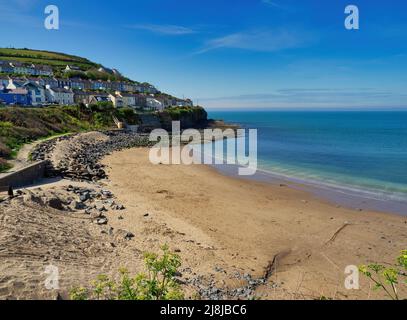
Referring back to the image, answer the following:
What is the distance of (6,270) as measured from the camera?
277 inches

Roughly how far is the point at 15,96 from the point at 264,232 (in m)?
56.0

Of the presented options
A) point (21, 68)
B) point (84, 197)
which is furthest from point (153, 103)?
point (84, 197)

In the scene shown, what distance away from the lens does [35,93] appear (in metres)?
60.7

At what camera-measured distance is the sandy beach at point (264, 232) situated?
1003 centimetres

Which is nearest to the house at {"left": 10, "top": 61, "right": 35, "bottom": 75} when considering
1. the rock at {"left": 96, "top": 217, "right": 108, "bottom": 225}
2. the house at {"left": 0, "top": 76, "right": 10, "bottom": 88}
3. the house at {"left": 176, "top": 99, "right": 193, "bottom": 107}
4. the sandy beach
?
the house at {"left": 0, "top": 76, "right": 10, "bottom": 88}

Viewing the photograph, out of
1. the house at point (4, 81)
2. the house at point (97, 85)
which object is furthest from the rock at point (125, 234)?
the house at point (97, 85)

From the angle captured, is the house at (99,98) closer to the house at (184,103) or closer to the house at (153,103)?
the house at (153,103)

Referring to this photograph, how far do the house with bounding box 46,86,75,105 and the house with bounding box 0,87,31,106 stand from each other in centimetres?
842

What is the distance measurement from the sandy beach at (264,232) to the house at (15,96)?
139 feet

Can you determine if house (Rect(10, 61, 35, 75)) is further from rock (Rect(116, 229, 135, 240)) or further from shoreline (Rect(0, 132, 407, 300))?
rock (Rect(116, 229, 135, 240))

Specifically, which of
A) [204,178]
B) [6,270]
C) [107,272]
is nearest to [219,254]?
[107,272]

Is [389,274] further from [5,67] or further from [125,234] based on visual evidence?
[5,67]

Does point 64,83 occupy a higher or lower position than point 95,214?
higher
